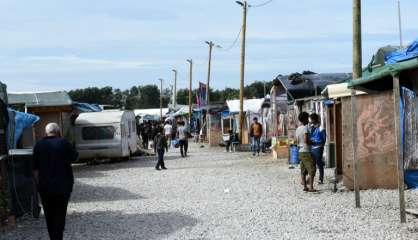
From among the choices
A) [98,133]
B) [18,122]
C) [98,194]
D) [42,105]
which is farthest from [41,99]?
[98,194]

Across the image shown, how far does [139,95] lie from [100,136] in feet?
415

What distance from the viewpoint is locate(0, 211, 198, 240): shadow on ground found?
33.8 ft

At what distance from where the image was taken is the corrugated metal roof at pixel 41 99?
23922 millimetres

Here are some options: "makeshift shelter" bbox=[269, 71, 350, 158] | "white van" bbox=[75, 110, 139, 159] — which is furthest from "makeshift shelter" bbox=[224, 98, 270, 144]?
"white van" bbox=[75, 110, 139, 159]

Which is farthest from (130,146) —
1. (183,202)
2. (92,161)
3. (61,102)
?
(183,202)

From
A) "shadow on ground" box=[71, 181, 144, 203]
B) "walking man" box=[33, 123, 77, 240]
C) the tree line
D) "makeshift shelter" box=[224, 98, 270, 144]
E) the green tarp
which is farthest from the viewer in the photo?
the tree line

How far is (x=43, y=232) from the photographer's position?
10.8m

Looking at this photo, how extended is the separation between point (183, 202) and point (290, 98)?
12.2 m

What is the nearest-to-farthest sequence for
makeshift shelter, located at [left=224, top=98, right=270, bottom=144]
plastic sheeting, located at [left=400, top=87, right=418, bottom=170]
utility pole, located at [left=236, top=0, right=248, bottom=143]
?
plastic sheeting, located at [left=400, top=87, right=418, bottom=170] → makeshift shelter, located at [left=224, top=98, right=270, bottom=144] → utility pole, located at [left=236, top=0, right=248, bottom=143]

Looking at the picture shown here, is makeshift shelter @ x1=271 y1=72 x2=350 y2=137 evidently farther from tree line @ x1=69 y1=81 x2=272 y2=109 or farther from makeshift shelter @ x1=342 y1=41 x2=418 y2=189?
tree line @ x1=69 y1=81 x2=272 y2=109

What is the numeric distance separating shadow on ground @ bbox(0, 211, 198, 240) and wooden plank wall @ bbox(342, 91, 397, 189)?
4.41 meters

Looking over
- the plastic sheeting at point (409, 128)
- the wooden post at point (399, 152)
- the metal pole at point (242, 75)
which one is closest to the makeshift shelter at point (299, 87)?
the plastic sheeting at point (409, 128)

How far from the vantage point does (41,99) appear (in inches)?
958

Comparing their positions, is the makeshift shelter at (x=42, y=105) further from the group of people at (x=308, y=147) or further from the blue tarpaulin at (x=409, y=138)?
the blue tarpaulin at (x=409, y=138)
